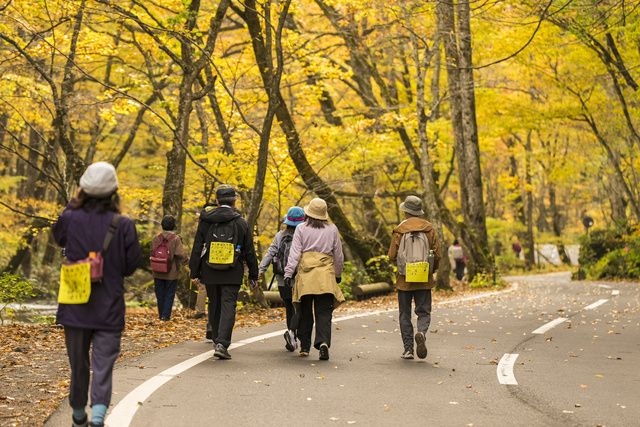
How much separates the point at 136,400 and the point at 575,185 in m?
50.5

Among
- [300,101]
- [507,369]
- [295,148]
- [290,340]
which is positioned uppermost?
[300,101]

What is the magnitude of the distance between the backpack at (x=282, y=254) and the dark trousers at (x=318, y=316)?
883 millimetres

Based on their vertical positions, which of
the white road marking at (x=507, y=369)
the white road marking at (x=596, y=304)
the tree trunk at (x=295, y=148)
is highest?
the tree trunk at (x=295, y=148)

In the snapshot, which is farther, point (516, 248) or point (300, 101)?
point (516, 248)

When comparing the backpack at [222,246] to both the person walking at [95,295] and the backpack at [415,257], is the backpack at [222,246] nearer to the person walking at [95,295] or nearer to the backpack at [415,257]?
the backpack at [415,257]

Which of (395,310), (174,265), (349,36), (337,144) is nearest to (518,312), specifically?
(395,310)

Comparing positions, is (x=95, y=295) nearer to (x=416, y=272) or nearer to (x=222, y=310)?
(x=222, y=310)

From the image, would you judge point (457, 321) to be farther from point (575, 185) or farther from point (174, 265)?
point (575, 185)

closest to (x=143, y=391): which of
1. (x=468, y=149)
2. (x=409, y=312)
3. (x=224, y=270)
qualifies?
(x=224, y=270)

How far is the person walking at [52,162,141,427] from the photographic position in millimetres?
5996

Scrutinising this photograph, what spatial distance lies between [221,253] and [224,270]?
0.67 ft

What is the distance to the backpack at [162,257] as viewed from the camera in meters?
15.9

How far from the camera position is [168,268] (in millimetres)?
15898

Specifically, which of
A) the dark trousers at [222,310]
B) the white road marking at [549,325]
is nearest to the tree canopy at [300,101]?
the white road marking at [549,325]
